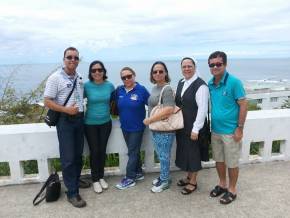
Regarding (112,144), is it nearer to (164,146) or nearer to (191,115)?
(164,146)

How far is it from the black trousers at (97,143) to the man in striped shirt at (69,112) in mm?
155

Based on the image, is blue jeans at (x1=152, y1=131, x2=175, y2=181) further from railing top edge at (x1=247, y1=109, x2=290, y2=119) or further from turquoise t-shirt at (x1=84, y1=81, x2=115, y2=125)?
railing top edge at (x1=247, y1=109, x2=290, y2=119)

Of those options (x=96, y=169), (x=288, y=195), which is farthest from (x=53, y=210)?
(x=288, y=195)

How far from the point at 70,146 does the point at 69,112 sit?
1.46ft

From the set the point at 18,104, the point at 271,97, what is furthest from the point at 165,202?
the point at 271,97

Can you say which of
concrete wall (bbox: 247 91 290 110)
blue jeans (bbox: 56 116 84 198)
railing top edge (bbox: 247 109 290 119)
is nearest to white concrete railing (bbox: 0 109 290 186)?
railing top edge (bbox: 247 109 290 119)

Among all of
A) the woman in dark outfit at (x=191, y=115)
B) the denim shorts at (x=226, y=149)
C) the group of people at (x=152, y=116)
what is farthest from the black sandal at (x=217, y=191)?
the denim shorts at (x=226, y=149)

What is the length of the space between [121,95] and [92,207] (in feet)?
4.79

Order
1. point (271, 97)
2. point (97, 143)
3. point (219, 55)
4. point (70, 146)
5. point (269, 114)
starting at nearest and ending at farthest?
point (219, 55) < point (70, 146) < point (97, 143) < point (269, 114) < point (271, 97)

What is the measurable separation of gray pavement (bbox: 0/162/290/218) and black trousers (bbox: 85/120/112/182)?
0.93ft

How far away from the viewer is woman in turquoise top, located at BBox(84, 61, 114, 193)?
149 inches

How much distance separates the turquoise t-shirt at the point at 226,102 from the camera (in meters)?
3.30

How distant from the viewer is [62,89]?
3.52 m

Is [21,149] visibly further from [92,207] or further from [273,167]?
[273,167]
